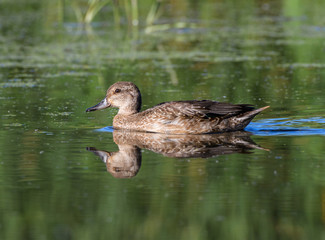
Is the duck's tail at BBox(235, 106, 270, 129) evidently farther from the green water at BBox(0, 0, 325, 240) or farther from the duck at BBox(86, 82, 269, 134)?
the green water at BBox(0, 0, 325, 240)

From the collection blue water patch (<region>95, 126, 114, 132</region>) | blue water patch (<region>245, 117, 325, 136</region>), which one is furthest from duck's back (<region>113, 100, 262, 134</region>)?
blue water patch (<region>95, 126, 114, 132</region>)

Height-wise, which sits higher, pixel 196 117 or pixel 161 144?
pixel 196 117

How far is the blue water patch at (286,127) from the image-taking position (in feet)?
30.5

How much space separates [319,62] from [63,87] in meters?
5.82

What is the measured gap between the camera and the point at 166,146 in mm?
8789

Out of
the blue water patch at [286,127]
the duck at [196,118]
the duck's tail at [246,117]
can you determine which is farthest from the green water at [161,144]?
the duck at [196,118]

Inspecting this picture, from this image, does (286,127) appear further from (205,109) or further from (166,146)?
(166,146)

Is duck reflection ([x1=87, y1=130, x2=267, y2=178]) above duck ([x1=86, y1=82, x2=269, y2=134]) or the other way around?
the other way around

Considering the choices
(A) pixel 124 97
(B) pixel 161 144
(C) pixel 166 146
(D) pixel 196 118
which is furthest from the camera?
(A) pixel 124 97

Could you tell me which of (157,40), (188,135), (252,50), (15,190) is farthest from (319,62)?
(15,190)

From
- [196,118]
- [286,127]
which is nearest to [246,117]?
[286,127]

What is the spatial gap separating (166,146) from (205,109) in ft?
3.86

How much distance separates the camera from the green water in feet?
19.4

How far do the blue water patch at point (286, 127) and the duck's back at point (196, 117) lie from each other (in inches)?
11.5
